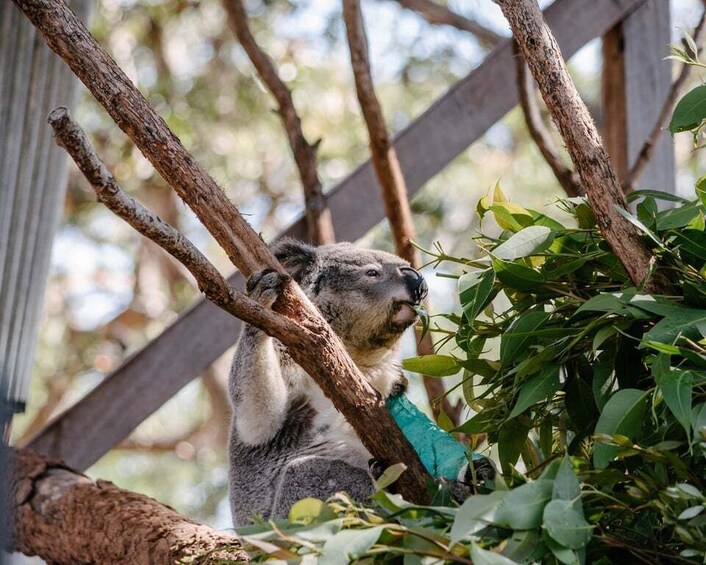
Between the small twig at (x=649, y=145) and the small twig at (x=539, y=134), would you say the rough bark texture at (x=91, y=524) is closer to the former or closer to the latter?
the small twig at (x=539, y=134)

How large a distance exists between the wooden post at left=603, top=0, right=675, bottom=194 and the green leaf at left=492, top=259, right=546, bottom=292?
1.78m

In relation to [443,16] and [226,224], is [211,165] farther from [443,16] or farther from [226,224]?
[226,224]

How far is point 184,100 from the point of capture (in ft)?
30.1

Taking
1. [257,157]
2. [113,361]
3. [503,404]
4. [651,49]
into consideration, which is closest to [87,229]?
[113,361]

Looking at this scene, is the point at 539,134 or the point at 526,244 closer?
the point at 526,244

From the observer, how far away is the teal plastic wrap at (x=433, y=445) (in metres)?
1.87

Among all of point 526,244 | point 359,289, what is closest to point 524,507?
point 526,244

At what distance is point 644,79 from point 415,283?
1.38 metres

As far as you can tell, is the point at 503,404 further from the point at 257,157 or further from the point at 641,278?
the point at 257,157

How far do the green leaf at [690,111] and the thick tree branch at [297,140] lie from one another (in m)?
1.72

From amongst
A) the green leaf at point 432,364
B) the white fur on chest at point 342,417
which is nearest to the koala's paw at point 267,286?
the green leaf at point 432,364

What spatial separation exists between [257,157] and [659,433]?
8.02 m

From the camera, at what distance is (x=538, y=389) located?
1672mm

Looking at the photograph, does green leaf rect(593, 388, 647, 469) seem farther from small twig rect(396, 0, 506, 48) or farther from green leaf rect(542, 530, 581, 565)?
small twig rect(396, 0, 506, 48)
